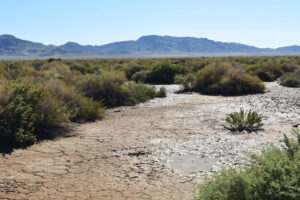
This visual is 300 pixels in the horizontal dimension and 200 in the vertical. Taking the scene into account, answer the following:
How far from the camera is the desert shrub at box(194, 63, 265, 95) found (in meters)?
18.8

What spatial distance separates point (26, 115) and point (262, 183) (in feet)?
20.6

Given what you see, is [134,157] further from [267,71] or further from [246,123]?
[267,71]

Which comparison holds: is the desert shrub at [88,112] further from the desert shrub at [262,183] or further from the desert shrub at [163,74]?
the desert shrub at [163,74]

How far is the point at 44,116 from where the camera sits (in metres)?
9.05

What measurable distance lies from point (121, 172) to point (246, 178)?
3299 mm

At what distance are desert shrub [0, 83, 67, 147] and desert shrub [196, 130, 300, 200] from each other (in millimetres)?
5409

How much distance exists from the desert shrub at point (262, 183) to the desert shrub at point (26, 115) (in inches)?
213

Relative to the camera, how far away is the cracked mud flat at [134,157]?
5.62 metres

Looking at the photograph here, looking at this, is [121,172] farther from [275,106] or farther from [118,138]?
[275,106]

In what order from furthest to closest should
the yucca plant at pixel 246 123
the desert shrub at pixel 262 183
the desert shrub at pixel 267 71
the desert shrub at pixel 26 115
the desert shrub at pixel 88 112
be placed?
the desert shrub at pixel 267 71 → the desert shrub at pixel 88 112 → the yucca plant at pixel 246 123 → the desert shrub at pixel 26 115 → the desert shrub at pixel 262 183

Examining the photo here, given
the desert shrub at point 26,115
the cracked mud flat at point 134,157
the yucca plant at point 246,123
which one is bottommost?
the cracked mud flat at point 134,157

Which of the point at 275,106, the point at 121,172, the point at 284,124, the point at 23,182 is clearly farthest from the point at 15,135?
the point at 275,106

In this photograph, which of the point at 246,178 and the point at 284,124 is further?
the point at 284,124

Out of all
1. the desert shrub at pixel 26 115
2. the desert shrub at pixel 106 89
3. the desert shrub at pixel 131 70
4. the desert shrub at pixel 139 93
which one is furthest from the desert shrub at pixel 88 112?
the desert shrub at pixel 131 70
